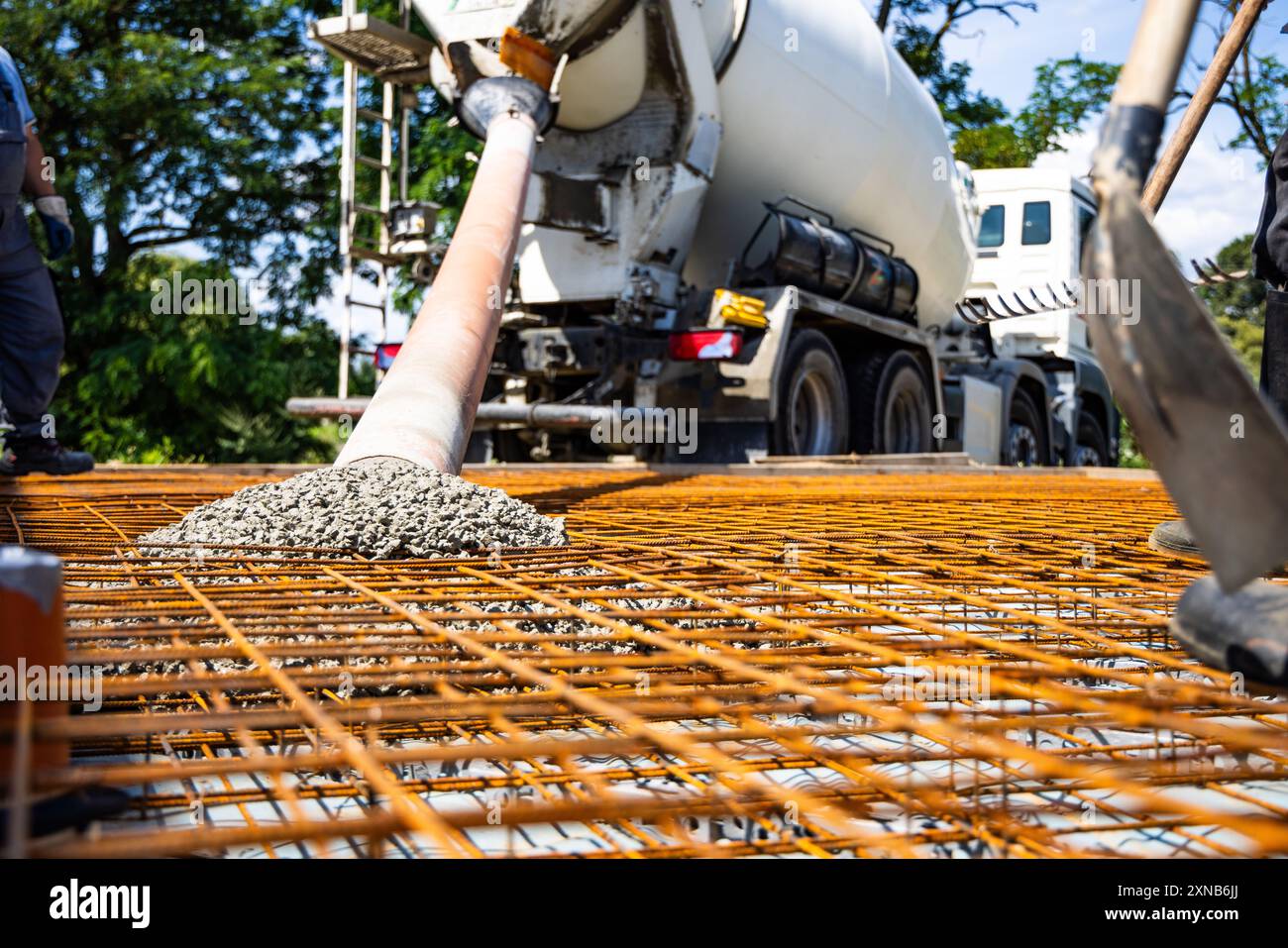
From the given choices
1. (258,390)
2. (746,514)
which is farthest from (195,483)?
(258,390)

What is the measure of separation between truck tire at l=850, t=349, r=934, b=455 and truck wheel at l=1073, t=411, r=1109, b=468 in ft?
10.1

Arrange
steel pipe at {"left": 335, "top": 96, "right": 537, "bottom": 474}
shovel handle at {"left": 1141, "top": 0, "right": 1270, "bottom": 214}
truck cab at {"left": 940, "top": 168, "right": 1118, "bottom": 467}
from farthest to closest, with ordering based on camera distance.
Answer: truck cab at {"left": 940, "top": 168, "right": 1118, "bottom": 467}
shovel handle at {"left": 1141, "top": 0, "right": 1270, "bottom": 214}
steel pipe at {"left": 335, "top": 96, "right": 537, "bottom": 474}

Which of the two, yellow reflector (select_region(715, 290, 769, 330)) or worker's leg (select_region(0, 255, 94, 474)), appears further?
yellow reflector (select_region(715, 290, 769, 330))

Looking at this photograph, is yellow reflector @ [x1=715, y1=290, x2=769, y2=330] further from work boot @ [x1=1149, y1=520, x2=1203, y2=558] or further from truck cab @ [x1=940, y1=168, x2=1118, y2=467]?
work boot @ [x1=1149, y1=520, x2=1203, y2=558]

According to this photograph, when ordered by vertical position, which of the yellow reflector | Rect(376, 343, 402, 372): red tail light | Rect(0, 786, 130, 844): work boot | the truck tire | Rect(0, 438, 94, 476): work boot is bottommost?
Rect(0, 786, 130, 844): work boot

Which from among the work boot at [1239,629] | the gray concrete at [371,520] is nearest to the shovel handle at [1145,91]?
the work boot at [1239,629]

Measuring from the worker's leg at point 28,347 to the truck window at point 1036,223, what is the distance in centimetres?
858

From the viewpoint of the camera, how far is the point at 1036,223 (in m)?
11.3

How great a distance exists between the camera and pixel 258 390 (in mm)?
12523

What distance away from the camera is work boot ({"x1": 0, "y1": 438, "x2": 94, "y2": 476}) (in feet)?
16.1

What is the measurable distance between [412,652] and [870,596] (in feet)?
3.47

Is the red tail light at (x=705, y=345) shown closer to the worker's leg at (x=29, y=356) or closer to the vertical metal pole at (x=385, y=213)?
the vertical metal pole at (x=385, y=213)

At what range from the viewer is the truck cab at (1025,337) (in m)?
10.6

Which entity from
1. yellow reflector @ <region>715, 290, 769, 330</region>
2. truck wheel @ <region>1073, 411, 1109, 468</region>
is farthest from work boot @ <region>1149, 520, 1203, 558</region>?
truck wheel @ <region>1073, 411, 1109, 468</region>
